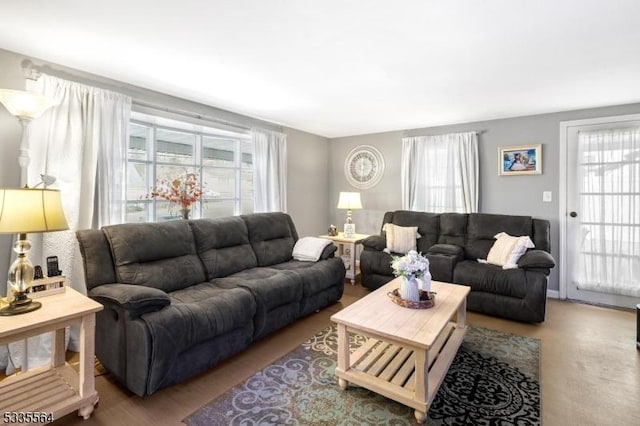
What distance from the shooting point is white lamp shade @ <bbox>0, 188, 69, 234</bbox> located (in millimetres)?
1686

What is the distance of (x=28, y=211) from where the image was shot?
173 cm

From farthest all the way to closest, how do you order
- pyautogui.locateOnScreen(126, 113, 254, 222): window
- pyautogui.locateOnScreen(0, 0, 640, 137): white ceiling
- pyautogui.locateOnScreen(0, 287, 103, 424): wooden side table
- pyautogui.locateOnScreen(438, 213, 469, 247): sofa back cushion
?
1. pyautogui.locateOnScreen(438, 213, 469, 247): sofa back cushion
2. pyautogui.locateOnScreen(126, 113, 254, 222): window
3. pyautogui.locateOnScreen(0, 0, 640, 137): white ceiling
4. pyautogui.locateOnScreen(0, 287, 103, 424): wooden side table

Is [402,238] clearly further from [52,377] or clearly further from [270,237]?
[52,377]

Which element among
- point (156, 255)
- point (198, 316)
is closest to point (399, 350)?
point (198, 316)

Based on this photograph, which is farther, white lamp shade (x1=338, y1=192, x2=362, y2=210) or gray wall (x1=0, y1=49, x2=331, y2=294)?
white lamp shade (x1=338, y1=192, x2=362, y2=210)

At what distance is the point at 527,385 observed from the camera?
2100 mm

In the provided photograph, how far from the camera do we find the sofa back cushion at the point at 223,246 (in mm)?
3029

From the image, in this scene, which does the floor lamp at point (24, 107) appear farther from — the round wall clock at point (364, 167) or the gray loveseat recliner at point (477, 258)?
the round wall clock at point (364, 167)

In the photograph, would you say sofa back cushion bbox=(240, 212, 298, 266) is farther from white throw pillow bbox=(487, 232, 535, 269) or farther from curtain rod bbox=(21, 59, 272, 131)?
white throw pillow bbox=(487, 232, 535, 269)

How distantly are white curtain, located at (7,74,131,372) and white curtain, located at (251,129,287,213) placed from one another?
160 cm

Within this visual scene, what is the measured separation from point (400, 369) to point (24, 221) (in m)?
2.38

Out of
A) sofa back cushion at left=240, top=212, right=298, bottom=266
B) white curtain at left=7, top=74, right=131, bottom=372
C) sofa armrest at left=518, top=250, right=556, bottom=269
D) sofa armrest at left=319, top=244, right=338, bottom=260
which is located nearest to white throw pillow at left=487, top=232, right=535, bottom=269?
sofa armrest at left=518, top=250, right=556, bottom=269

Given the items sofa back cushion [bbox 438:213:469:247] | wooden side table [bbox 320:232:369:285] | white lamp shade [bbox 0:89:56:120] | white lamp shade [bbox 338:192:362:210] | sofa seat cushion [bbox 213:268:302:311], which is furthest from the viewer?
white lamp shade [bbox 338:192:362:210]

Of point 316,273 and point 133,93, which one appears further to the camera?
point 316,273
